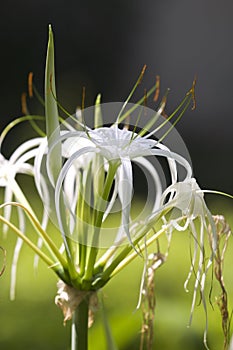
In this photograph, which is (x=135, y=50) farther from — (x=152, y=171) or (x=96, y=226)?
(x=96, y=226)

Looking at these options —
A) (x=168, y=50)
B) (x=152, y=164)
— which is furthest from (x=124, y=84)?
(x=152, y=164)

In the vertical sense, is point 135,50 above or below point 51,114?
above

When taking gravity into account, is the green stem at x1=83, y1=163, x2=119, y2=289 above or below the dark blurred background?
below

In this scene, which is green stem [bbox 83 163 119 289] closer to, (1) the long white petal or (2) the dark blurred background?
(1) the long white petal

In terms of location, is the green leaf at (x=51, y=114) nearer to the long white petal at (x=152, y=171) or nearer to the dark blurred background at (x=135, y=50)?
the long white petal at (x=152, y=171)

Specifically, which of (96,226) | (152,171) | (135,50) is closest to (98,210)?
(96,226)

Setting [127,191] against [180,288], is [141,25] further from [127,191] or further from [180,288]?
[127,191]

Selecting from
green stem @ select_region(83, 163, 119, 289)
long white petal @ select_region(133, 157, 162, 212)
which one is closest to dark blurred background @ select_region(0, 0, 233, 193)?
long white petal @ select_region(133, 157, 162, 212)
